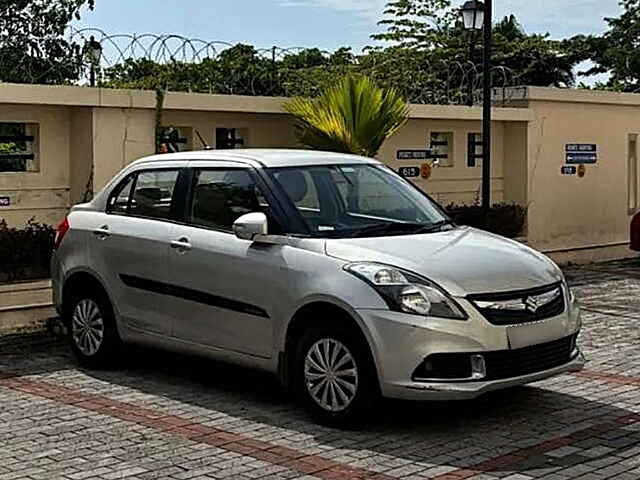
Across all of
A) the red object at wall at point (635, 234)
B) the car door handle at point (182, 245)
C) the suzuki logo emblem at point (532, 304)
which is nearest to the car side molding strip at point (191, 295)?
the car door handle at point (182, 245)

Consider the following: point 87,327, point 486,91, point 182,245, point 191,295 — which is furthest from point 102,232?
point 486,91

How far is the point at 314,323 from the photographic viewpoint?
23.7ft

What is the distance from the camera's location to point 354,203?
8.04 m

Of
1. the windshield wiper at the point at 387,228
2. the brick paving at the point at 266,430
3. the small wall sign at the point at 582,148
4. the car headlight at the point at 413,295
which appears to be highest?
the small wall sign at the point at 582,148

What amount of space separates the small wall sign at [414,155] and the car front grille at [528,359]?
8.06m

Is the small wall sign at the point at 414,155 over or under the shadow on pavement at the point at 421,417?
over

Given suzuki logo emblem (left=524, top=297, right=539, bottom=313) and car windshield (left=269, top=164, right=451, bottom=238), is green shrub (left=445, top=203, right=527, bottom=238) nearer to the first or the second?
car windshield (left=269, top=164, right=451, bottom=238)

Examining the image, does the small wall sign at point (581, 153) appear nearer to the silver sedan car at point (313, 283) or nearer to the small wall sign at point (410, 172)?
the small wall sign at point (410, 172)

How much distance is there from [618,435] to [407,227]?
2023mm

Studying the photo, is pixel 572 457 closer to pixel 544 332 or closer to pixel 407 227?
pixel 544 332

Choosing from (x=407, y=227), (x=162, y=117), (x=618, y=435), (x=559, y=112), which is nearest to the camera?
(x=618, y=435)

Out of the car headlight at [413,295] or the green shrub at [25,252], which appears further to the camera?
the green shrub at [25,252]

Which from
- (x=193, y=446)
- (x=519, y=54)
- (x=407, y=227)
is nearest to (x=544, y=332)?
(x=407, y=227)

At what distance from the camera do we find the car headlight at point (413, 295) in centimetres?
682
